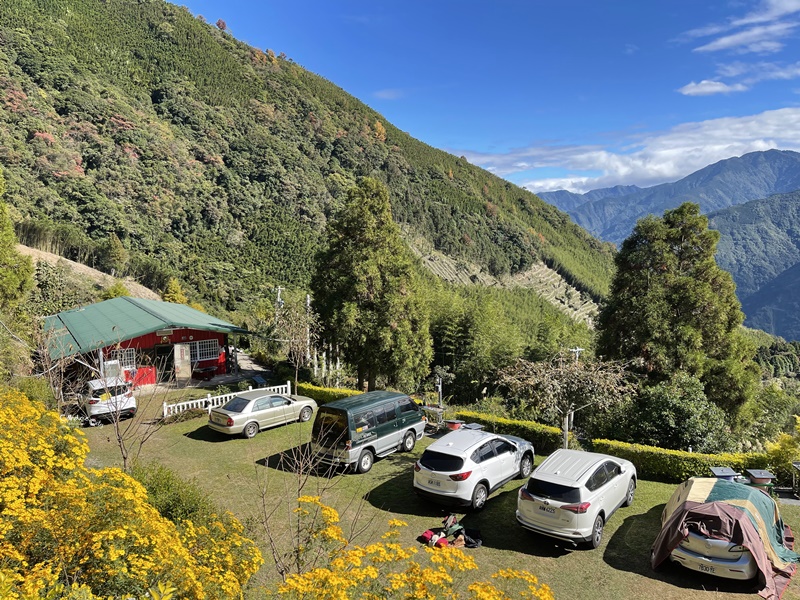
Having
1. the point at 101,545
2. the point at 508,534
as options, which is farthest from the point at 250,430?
the point at 101,545

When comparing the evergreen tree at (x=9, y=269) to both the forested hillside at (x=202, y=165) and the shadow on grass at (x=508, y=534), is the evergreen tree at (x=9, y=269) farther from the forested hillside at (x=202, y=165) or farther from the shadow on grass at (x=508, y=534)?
the forested hillside at (x=202, y=165)

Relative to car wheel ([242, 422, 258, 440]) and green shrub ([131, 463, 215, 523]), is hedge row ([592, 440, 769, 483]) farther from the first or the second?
car wheel ([242, 422, 258, 440])

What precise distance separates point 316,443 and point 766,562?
31.9 feet

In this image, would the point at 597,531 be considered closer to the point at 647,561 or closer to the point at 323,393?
the point at 647,561

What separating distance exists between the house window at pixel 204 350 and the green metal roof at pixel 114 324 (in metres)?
1.22

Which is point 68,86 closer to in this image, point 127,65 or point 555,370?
point 127,65

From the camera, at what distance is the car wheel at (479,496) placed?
33.8 ft

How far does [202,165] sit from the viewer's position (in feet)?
337

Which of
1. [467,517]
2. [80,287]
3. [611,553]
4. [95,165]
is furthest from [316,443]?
[95,165]

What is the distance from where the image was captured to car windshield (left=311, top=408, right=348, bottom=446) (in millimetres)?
12211

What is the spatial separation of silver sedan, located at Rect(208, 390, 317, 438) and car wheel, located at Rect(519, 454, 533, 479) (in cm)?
927

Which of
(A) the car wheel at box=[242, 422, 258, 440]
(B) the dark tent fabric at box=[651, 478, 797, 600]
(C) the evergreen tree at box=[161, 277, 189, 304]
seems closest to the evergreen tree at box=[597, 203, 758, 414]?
(B) the dark tent fabric at box=[651, 478, 797, 600]

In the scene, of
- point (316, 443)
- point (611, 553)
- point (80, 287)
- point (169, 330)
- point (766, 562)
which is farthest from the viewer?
point (80, 287)

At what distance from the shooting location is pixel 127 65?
4481 inches
